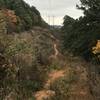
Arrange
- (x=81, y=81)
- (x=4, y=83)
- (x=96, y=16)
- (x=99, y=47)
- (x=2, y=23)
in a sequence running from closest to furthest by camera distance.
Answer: (x=4, y=83)
(x=2, y=23)
(x=81, y=81)
(x=99, y=47)
(x=96, y=16)

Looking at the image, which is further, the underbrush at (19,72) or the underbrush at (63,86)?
the underbrush at (63,86)

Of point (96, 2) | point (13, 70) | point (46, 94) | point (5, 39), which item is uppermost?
point (96, 2)

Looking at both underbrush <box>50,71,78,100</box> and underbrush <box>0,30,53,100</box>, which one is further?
underbrush <box>50,71,78,100</box>

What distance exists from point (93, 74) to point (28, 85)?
269 centimetres

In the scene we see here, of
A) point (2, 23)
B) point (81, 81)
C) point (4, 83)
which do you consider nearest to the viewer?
point (4, 83)

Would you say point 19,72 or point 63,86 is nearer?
point 63,86

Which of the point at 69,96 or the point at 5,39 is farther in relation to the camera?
the point at 5,39

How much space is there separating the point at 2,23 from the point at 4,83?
2513mm

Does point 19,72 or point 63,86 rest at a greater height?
point 19,72

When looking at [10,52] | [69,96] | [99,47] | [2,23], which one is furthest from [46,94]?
[99,47]

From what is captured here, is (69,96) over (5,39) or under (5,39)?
under

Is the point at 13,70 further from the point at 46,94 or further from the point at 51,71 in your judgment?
the point at 51,71

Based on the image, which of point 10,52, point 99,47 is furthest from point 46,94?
point 99,47

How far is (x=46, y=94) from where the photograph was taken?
48.5 ft
